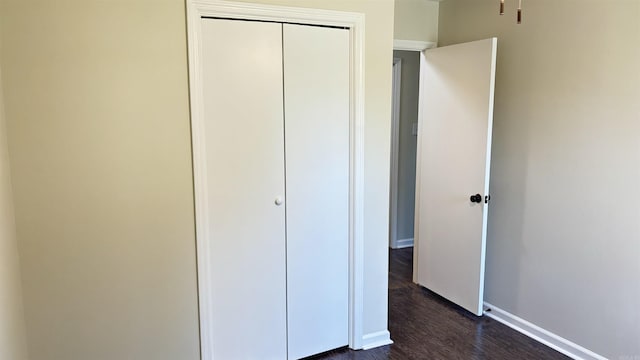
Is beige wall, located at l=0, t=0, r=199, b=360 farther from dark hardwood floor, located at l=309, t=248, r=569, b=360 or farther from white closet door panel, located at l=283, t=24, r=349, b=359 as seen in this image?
dark hardwood floor, located at l=309, t=248, r=569, b=360

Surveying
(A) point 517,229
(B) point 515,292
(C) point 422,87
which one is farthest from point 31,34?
(B) point 515,292

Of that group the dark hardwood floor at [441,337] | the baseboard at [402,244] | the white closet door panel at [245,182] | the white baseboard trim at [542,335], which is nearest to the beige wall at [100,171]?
the white closet door panel at [245,182]

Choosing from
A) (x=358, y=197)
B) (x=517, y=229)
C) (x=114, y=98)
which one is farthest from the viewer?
(x=517, y=229)

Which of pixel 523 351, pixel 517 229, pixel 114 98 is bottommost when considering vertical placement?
pixel 523 351

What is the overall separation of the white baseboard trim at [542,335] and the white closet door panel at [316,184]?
126 cm

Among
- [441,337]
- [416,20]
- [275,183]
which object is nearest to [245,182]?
[275,183]

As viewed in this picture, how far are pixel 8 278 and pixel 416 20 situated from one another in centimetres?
320

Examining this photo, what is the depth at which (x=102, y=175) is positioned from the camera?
1992 mm

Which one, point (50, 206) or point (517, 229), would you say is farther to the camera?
point (517, 229)

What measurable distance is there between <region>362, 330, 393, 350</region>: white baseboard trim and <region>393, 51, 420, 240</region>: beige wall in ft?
7.07

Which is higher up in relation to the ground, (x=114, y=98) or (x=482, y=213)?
(x=114, y=98)

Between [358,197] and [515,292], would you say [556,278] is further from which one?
[358,197]

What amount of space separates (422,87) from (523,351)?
2.10 meters

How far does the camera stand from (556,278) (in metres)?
2.71
